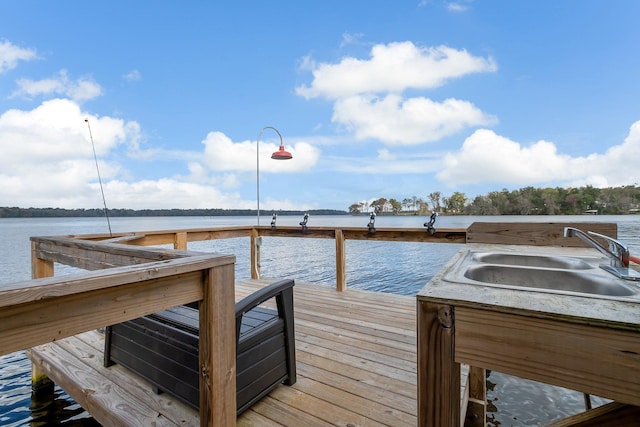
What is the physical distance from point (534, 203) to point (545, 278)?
7146mm

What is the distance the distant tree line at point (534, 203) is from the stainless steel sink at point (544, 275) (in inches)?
59.8

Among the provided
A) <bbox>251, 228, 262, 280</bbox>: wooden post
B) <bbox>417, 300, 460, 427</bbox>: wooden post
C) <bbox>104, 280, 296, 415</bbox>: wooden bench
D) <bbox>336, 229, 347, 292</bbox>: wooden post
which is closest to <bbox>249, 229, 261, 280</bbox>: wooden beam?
<bbox>251, 228, 262, 280</bbox>: wooden post

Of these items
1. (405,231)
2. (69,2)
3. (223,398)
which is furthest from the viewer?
(69,2)

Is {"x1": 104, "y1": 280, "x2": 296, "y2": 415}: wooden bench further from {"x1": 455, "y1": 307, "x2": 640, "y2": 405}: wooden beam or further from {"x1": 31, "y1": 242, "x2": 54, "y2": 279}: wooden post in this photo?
{"x1": 455, "y1": 307, "x2": 640, "y2": 405}: wooden beam

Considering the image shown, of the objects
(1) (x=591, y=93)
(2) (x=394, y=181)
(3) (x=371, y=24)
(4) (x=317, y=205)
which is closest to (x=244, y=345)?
(3) (x=371, y=24)

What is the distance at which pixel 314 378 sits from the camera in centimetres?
184

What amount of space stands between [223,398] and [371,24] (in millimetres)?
9366

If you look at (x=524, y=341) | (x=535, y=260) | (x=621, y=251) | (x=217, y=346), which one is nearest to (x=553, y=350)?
(x=524, y=341)

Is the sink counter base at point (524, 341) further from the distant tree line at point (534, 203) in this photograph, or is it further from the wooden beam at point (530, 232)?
the distant tree line at point (534, 203)

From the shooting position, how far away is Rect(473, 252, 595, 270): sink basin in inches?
63.0

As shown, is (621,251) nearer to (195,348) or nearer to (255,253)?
(195,348)

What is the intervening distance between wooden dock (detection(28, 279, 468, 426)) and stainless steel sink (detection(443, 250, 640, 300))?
0.72 metres

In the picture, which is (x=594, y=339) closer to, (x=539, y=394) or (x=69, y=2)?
(x=539, y=394)

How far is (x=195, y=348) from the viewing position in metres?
1.38
